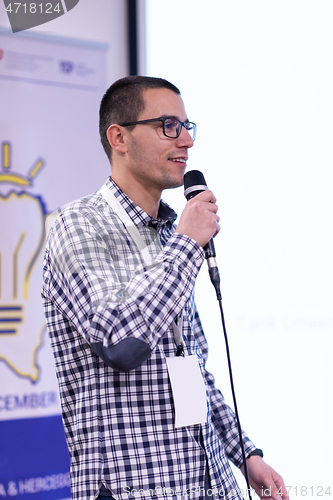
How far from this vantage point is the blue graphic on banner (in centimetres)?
271

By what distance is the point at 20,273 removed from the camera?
9.33ft

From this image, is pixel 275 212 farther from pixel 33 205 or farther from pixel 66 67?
pixel 66 67

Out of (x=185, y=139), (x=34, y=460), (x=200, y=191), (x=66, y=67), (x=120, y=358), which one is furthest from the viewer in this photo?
(x=66, y=67)

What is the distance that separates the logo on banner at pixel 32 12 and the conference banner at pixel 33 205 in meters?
0.07

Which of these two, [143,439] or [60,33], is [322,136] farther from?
[60,33]

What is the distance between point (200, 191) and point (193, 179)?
0.15 ft

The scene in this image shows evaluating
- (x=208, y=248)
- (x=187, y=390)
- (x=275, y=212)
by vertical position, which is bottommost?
(x=187, y=390)

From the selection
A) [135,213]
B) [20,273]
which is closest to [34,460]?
[20,273]

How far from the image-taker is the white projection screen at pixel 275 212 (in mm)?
1755

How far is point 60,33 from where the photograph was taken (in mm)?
3053

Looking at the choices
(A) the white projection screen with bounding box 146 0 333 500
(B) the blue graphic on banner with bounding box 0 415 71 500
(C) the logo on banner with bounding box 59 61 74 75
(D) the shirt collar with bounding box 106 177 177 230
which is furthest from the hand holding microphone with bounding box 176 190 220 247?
(C) the logo on banner with bounding box 59 61 74 75

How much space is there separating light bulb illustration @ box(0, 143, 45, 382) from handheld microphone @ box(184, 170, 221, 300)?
69.4 inches

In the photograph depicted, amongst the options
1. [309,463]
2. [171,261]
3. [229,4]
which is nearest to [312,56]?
[229,4]

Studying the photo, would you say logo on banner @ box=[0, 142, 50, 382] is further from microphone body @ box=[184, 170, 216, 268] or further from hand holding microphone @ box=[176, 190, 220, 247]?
hand holding microphone @ box=[176, 190, 220, 247]
